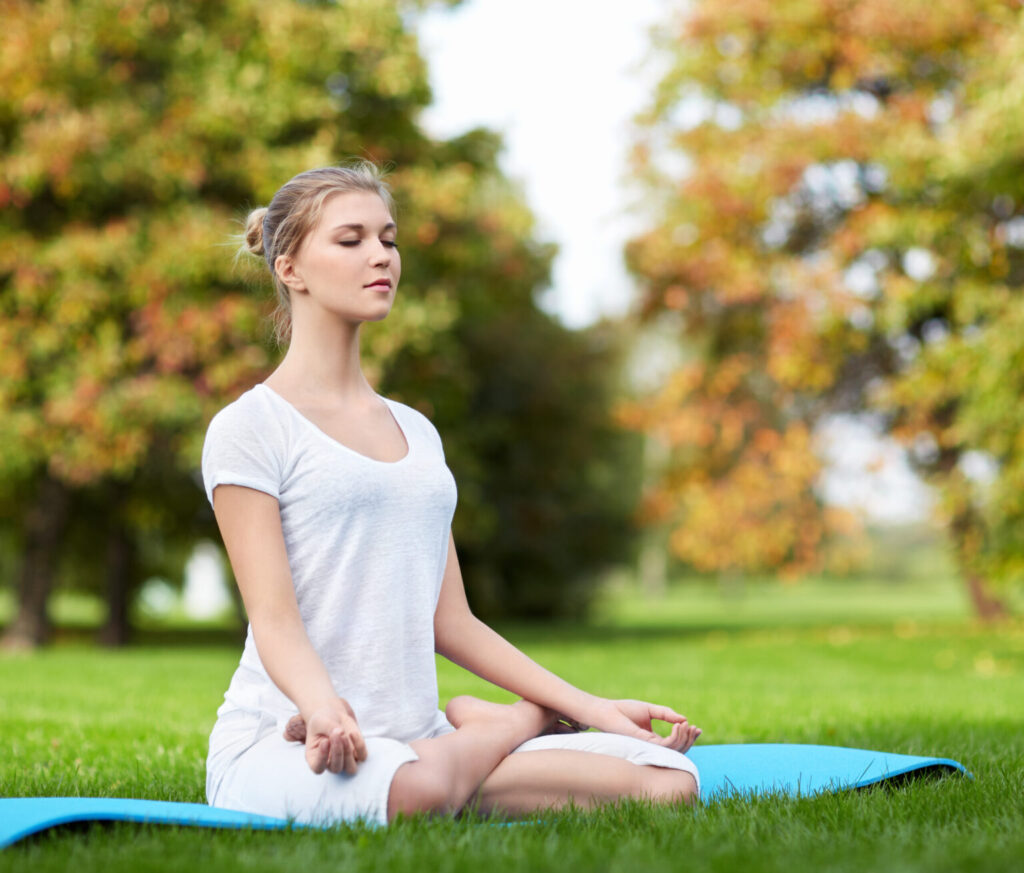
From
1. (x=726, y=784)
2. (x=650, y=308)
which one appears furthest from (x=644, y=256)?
(x=726, y=784)

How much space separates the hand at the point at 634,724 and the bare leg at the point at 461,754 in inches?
5.9

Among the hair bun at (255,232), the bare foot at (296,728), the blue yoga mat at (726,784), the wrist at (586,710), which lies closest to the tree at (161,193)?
the blue yoga mat at (726,784)

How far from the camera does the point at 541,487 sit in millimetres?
23875

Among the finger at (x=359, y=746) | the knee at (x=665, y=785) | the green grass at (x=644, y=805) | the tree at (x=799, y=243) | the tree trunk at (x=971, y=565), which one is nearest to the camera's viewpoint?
the green grass at (x=644, y=805)

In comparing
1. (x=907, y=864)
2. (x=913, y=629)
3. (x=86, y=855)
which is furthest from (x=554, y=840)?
(x=913, y=629)

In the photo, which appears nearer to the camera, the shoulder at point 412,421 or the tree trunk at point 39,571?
the shoulder at point 412,421

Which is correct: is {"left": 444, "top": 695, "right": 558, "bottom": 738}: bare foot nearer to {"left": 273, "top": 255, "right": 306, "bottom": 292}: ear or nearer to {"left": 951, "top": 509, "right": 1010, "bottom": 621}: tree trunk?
{"left": 273, "top": 255, "right": 306, "bottom": 292}: ear

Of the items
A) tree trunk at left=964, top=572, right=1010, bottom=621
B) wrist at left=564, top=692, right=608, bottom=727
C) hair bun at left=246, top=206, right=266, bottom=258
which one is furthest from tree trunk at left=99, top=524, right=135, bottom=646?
wrist at left=564, top=692, right=608, bottom=727

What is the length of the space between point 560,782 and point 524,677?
31cm

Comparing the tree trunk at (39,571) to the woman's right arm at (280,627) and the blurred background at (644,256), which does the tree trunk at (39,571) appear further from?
the woman's right arm at (280,627)

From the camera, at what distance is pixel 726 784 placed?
3.95 metres

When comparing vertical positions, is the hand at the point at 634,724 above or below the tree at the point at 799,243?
below

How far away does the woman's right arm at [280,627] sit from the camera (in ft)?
9.41

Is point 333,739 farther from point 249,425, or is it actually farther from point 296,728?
point 249,425
